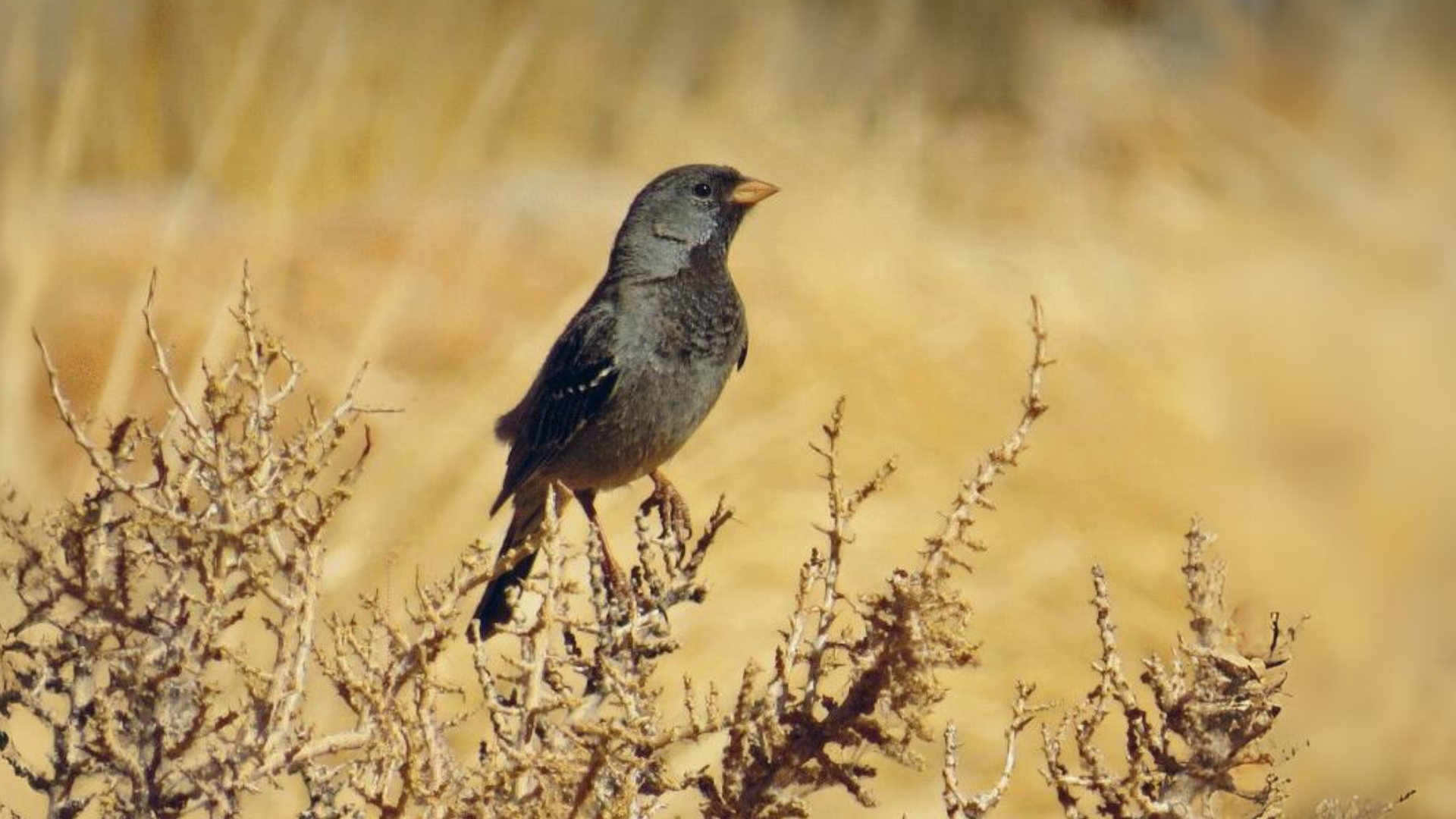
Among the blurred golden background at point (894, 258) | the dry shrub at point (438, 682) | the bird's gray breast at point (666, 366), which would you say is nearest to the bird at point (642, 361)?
the bird's gray breast at point (666, 366)

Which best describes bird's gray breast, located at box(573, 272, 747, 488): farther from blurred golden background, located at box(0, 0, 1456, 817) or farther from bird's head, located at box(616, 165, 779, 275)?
blurred golden background, located at box(0, 0, 1456, 817)

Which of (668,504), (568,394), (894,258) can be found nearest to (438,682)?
(668,504)

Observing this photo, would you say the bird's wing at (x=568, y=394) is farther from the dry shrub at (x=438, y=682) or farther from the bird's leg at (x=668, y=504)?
the dry shrub at (x=438, y=682)

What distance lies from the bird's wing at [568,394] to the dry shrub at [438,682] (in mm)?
1453

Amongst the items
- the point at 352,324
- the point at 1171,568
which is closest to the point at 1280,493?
the point at 1171,568

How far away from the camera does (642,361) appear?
412 cm

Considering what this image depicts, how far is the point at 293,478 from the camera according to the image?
258 cm

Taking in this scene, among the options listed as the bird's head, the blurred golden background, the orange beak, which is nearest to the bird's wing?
the bird's head

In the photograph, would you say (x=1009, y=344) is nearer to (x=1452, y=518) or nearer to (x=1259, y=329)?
(x=1259, y=329)

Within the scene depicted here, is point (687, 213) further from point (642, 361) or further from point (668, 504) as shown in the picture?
point (668, 504)

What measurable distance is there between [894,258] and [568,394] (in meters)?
5.39

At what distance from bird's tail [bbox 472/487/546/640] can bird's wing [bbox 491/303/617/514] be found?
2.3 inches

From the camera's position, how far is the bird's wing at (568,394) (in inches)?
164

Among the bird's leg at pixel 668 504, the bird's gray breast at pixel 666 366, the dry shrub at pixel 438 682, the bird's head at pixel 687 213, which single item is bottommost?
the dry shrub at pixel 438 682
